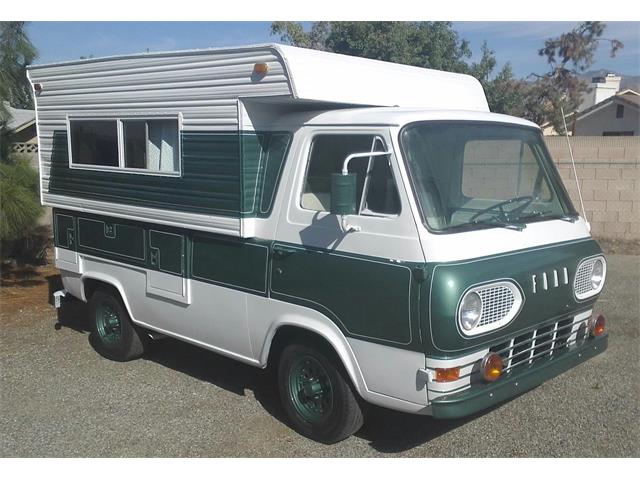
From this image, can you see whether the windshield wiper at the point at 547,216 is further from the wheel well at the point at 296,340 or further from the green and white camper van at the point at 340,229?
the wheel well at the point at 296,340

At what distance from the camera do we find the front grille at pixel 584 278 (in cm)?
432

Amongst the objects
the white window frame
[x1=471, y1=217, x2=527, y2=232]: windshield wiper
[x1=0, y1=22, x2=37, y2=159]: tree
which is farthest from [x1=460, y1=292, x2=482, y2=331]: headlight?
[x1=0, y1=22, x2=37, y2=159]: tree

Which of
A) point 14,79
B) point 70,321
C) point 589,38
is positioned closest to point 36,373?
point 70,321

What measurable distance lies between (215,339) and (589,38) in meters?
26.4

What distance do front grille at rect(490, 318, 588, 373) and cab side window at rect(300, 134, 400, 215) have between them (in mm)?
1092

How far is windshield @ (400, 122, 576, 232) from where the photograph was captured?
382 cm

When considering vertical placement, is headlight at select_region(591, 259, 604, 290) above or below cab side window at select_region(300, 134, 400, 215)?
below

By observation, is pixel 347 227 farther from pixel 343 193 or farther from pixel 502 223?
pixel 502 223

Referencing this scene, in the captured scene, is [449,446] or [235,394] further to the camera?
[235,394]

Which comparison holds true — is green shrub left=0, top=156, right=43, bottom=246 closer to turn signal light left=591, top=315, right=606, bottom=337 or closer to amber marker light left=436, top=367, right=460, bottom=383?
amber marker light left=436, top=367, right=460, bottom=383

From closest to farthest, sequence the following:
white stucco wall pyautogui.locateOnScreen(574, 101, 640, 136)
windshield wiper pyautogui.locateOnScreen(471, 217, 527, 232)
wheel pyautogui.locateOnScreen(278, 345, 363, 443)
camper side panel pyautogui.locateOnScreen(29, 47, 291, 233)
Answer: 1. windshield wiper pyautogui.locateOnScreen(471, 217, 527, 232)
2. wheel pyautogui.locateOnScreen(278, 345, 363, 443)
3. camper side panel pyautogui.locateOnScreen(29, 47, 291, 233)
4. white stucco wall pyautogui.locateOnScreen(574, 101, 640, 136)

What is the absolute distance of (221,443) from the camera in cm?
432

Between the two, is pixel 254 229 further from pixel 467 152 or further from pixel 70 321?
pixel 70 321

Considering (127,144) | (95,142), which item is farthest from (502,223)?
(95,142)
